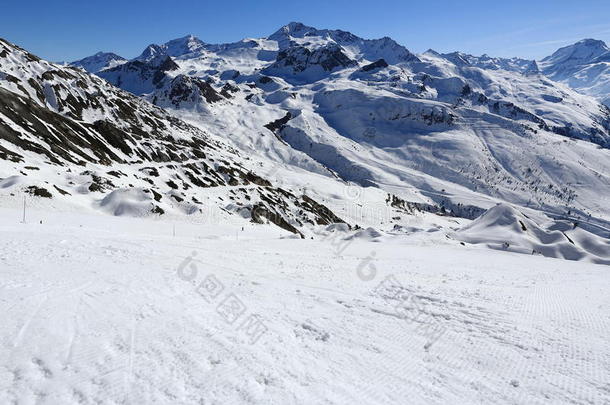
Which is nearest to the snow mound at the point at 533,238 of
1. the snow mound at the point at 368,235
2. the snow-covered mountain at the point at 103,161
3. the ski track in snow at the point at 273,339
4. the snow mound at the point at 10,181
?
the snow mound at the point at 368,235

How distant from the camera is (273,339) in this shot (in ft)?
41.8

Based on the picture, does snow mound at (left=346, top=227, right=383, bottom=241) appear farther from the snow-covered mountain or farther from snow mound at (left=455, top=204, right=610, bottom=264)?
the snow-covered mountain

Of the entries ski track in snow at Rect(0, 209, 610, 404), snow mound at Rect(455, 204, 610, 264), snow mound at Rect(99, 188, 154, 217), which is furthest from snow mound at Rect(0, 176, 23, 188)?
snow mound at Rect(455, 204, 610, 264)

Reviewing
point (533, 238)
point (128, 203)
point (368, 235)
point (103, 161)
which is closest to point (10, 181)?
point (128, 203)

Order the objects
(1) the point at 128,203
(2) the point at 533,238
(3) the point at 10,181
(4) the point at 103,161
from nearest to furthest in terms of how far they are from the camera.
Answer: (3) the point at 10,181 → (1) the point at 128,203 → (2) the point at 533,238 → (4) the point at 103,161

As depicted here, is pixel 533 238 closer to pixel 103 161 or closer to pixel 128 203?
pixel 128 203

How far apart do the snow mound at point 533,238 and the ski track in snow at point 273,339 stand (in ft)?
127

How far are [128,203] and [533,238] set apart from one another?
204 feet

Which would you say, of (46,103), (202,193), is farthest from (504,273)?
(46,103)

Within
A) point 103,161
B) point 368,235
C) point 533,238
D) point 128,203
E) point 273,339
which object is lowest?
point 368,235

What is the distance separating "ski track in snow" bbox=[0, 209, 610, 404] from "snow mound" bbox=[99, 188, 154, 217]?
2739 centimetres

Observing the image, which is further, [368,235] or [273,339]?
[368,235]

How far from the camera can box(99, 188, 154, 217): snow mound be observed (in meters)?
49.2

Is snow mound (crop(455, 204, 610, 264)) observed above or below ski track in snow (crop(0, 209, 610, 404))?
below
